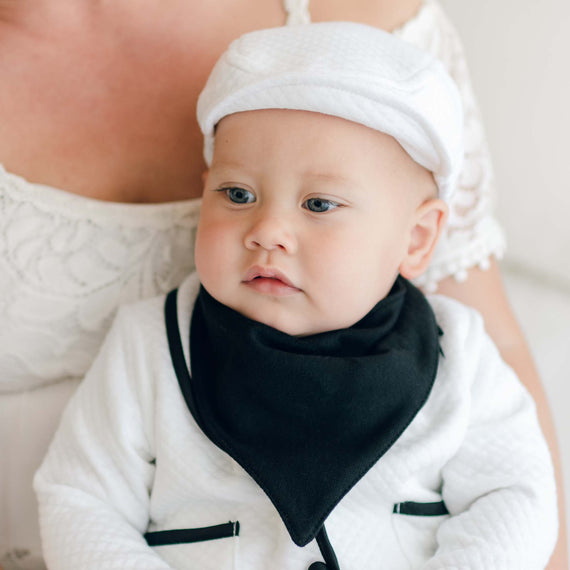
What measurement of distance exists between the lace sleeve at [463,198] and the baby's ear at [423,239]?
160 millimetres

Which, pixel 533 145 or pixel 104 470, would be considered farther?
pixel 533 145

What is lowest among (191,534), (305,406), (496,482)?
(191,534)

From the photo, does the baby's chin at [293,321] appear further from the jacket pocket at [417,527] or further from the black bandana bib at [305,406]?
the jacket pocket at [417,527]

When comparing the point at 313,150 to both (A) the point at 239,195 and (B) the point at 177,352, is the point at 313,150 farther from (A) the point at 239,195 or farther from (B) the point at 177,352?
(B) the point at 177,352

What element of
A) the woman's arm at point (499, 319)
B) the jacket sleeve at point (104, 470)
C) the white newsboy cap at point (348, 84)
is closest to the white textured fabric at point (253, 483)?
the jacket sleeve at point (104, 470)

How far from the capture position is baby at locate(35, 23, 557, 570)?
94cm

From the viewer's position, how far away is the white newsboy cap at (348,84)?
917mm

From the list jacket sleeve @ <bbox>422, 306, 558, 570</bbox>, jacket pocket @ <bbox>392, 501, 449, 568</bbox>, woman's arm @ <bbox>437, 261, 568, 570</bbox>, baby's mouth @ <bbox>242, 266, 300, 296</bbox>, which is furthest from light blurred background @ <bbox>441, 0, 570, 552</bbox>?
baby's mouth @ <bbox>242, 266, 300, 296</bbox>

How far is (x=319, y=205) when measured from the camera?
960 mm

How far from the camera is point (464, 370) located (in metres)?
1.08

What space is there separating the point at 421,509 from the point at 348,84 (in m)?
0.62

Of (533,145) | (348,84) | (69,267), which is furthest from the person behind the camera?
(533,145)

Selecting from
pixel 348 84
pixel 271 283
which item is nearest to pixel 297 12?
pixel 348 84

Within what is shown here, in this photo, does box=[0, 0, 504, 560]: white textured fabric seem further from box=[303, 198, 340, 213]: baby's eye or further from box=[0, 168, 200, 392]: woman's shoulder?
box=[303, 198, 340, 213]: baby's eye
